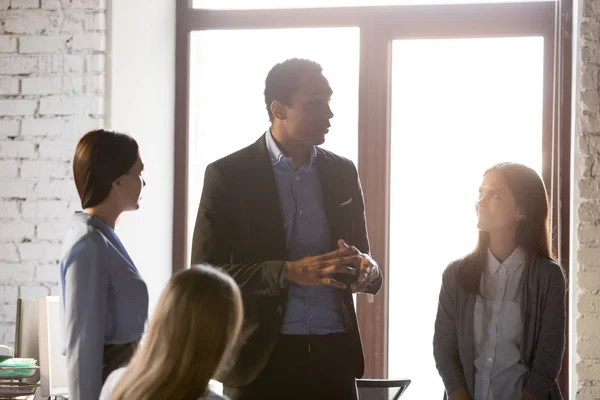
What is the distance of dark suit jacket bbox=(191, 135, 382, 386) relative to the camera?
92.4 inches

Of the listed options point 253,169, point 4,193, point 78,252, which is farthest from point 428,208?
point 78,252

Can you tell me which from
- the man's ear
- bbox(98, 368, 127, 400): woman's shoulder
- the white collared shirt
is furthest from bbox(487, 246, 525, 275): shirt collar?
bbox(98, 368, 127, 400): woman's shoulder

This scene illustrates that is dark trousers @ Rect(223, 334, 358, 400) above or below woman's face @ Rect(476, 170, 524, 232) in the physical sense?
below

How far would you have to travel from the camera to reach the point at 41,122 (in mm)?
3303

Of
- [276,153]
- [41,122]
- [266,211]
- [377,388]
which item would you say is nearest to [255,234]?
[266,211]

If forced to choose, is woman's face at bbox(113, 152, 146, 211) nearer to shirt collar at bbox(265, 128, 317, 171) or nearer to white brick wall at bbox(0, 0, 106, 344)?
shirt collar at bbox(265, 128, 317, 171)

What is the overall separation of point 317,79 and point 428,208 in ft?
4.39

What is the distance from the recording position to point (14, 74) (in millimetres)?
3318

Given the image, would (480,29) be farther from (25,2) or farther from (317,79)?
(25,2)

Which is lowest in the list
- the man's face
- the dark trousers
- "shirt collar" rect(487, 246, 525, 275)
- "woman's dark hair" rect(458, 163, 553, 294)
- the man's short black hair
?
the dark trousers

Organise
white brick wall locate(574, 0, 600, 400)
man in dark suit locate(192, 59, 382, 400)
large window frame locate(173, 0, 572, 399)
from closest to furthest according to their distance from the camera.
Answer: man in dark suit locate(192, 59, 382, 400), white brick wall locate(574, 0, 600, 400), large window frame locate(173, 0, 572, 399)

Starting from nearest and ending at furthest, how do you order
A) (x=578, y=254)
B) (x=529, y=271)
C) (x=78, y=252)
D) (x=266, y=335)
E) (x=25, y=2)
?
(x=78, y=252) < (x=266, y=335) < (x=529, y=271) < (x=578, y=254) < (x=25, y=2)

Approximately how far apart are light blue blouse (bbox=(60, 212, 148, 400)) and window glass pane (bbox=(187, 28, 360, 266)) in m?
1.71

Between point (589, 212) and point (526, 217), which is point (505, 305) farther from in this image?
point (589, 212)
